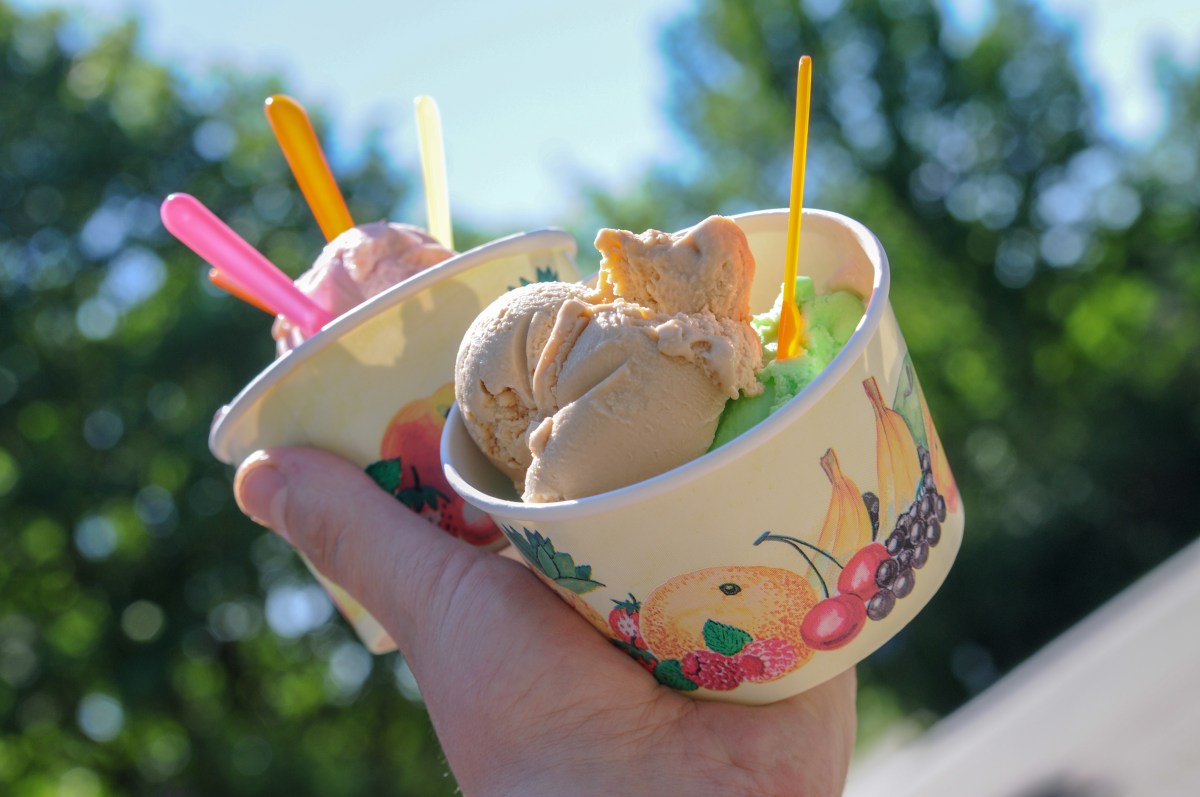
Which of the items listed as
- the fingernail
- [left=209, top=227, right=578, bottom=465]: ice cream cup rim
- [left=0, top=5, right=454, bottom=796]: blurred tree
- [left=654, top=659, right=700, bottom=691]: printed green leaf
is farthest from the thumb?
[left=0, top=5, right=454, bottom=796]: blurred tree

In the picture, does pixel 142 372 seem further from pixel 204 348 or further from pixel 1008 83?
pixel 1008 83

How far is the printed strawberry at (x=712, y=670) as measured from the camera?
1.49 meters

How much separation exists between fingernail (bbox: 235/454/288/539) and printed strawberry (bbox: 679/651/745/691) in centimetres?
82

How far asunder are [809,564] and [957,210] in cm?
1620

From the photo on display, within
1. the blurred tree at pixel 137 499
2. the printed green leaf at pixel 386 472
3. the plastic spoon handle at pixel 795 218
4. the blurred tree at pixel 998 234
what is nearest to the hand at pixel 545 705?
the printed green leaf at pixel 386 472

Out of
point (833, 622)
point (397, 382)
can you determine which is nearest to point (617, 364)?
point (833, 622)

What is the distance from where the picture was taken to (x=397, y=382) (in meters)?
1.89

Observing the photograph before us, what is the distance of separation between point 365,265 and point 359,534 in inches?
20.2

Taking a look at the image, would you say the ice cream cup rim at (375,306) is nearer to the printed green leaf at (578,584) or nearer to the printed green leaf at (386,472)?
the printed green leaf at (386,472)

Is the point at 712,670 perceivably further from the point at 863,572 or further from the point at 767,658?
the point at 863,572

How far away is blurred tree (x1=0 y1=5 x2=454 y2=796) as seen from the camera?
10.9 m

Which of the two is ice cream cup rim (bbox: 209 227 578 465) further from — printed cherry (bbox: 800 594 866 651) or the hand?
→ printed cherry (bbox: 800 594 866 651)

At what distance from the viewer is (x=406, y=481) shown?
195cm

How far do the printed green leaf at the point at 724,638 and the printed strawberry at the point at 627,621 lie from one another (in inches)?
3.9
